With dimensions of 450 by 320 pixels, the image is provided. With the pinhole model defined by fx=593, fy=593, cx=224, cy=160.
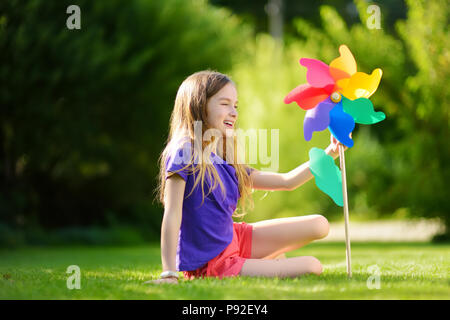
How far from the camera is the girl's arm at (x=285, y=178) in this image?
13.2ft

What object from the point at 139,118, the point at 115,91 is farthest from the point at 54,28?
the point at 139,118

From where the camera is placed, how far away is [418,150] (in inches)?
420

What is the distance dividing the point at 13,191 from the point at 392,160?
7490 millimetres

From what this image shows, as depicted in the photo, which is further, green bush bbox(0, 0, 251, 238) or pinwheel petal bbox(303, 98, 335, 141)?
green bush bbox(0, 0, 251, 238)

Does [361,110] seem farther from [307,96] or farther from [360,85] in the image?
[307,96]

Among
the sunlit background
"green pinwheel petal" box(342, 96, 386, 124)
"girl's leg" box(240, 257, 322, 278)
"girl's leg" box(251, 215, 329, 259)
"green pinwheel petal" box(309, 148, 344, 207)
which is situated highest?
the sunlit background

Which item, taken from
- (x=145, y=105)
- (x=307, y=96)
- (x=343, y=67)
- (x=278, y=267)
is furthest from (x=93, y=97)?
(x=278, y=267)

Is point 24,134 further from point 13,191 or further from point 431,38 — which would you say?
point 431,38

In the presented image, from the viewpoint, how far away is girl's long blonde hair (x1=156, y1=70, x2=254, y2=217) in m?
3.66

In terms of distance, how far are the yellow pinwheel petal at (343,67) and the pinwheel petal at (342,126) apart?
25 cm

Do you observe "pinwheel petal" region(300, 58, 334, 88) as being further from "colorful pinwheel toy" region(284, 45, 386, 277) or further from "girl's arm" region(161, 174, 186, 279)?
"girl's arm" region(161, 174, 186, 279)

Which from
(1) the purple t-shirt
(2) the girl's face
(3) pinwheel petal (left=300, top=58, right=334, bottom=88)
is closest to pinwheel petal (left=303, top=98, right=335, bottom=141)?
(3) pinwheel petal (left=300, top=58, right=334, bottom=88)

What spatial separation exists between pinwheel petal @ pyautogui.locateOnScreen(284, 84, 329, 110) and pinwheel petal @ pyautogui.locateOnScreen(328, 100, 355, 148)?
0.53 feet
